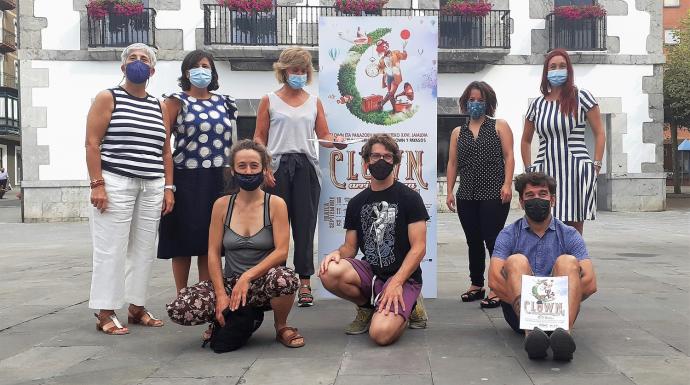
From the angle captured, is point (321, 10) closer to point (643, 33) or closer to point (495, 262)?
point (643, 33)

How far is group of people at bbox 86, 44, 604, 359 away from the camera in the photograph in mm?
4000

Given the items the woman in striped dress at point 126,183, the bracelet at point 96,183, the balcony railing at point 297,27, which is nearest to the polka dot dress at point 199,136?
the woman in striped dress at point 126,183

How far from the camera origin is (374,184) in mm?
4426

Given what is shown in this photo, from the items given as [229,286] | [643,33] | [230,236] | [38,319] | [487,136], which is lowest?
[38,319]

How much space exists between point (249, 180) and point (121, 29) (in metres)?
13.5

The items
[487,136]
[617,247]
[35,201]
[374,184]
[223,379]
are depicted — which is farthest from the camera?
[35,201]

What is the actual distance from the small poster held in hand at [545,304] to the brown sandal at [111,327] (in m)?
2.48

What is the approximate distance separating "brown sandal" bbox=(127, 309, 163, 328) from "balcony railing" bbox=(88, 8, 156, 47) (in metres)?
12.5

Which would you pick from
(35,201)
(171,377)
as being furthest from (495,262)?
(35,201)

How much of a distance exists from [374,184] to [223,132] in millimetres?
1145

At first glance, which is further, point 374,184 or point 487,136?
point 487,136

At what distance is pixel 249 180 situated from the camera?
4.08 meters

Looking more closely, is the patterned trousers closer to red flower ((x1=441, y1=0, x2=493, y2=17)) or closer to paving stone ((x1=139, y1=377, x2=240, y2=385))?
paving stone ((x1=139, y1=377, x2=240, y2=385))

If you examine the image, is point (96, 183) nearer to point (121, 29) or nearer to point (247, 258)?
point (247, 258)
